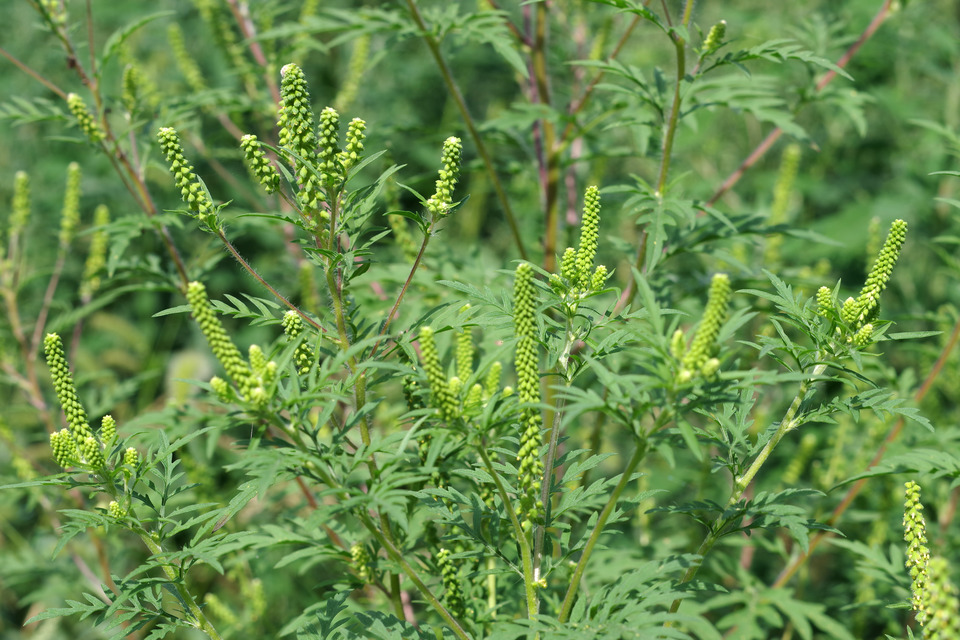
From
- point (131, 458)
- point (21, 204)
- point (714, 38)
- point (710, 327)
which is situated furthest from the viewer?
point (21, 204)

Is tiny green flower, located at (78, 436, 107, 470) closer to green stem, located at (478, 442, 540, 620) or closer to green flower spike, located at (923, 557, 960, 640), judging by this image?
green stem, located at (478, 442, 540, 620)

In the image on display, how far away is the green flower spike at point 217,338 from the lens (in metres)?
1.51

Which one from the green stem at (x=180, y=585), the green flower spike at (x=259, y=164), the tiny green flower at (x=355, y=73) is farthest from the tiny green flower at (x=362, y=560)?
the tiny green flower at (x=355, y=73)

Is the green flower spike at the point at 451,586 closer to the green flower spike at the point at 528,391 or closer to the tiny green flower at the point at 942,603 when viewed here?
the green flower spike at the point at 528,391

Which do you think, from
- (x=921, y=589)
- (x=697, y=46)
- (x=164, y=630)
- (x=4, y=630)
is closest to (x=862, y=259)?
(x=697, y=46)

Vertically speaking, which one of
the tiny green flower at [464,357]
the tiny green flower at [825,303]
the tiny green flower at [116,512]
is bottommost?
the tiny green flower at [116,512]

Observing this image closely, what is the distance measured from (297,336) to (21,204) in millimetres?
2638

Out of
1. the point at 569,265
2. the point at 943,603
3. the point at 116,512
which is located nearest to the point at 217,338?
the point at 116,512

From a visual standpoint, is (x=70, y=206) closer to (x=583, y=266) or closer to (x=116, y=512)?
(x=116, y=512)

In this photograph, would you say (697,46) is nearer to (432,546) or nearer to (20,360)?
(432,546)

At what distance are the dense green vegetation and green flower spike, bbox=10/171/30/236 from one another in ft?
0.07

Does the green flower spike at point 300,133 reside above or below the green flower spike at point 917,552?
above

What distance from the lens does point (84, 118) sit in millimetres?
3066

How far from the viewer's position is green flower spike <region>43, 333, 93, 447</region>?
185 centimetres
